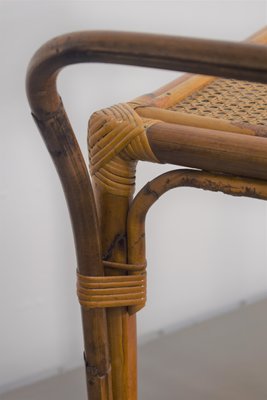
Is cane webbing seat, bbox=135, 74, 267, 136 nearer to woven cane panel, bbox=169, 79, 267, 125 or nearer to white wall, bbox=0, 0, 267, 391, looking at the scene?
woven cane panel, bbox=169, 79, 267, 125

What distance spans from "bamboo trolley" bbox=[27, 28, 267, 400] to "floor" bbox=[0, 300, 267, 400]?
15.2 inches

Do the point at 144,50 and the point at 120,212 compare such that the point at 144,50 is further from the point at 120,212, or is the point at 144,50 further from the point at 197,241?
the point at 197,241

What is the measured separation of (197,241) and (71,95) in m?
0.38

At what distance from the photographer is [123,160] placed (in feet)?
2.29

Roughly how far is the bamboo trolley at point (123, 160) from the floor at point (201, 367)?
39 cm

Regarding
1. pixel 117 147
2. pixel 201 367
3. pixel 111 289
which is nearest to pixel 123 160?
pixel 117 147

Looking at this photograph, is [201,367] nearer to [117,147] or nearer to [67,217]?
[67,217]

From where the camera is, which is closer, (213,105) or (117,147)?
(117,147)

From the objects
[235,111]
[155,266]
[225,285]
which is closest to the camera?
[235,111]

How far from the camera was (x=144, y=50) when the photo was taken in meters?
0.56

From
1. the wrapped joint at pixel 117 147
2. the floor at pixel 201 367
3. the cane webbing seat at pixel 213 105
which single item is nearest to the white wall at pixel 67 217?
the floor at pixel 201 367

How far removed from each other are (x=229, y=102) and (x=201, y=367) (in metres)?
0.54

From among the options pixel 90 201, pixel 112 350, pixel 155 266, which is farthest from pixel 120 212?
pixel 155 266

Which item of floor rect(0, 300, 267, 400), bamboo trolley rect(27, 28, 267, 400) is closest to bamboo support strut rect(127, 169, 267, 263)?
bamboo trolley rect(27, 28, 267, 400)
